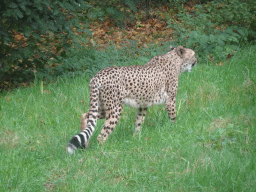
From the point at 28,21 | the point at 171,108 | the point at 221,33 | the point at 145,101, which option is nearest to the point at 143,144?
the point at 145,101

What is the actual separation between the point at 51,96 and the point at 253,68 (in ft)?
13.1

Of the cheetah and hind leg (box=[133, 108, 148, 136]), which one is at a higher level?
the cheetah

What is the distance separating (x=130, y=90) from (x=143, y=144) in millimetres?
765

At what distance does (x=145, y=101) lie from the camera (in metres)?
4.97

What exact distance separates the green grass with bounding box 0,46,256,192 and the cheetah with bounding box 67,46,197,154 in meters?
0.26

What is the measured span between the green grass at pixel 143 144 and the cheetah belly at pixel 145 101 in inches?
11.9

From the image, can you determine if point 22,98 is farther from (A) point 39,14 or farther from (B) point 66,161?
(B) point 66,161

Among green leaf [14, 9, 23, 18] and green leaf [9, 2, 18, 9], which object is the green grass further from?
green leaf [9, 2, 18, 9]

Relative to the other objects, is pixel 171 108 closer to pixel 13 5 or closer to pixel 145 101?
pixel 145 101

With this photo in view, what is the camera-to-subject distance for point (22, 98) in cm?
640

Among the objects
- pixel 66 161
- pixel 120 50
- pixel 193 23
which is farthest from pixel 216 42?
pixel 66 161

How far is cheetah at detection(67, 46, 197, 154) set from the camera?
176 inches

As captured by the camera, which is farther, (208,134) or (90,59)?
(90,59)

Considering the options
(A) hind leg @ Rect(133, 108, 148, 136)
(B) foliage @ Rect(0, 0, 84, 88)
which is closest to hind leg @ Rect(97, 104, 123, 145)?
→ (A) hind leg @ Rect(133, 108, 148, 136)
